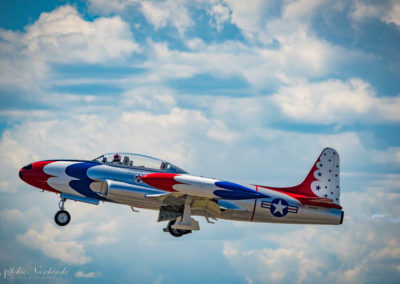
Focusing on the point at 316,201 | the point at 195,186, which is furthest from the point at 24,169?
the point at 316,201

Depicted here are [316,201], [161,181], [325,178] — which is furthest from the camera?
[325,178]

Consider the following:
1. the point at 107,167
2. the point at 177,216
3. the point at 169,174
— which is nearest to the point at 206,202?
the point at 177,216

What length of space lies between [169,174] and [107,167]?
3.18 metres

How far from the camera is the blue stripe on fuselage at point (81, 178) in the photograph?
77.8ft

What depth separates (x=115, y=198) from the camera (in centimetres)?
2341

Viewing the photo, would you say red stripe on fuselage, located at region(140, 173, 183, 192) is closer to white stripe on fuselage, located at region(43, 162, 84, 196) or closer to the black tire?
white stripe on fuselage, located at region(43, 162, 84, 196)

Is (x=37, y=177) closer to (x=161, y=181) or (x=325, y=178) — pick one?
(x=161, y=181)

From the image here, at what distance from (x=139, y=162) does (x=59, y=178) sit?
361 cm

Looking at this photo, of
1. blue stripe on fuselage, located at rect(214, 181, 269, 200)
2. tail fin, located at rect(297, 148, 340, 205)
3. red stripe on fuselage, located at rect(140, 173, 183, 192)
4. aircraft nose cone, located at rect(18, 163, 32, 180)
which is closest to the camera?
red stripe on fuselage, located at rect(140, 173, 183, 192)

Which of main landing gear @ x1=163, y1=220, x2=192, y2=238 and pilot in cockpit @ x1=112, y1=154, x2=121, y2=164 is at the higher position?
pilot in cockpit @ x1=112, y1=154, x2=121, y2=164

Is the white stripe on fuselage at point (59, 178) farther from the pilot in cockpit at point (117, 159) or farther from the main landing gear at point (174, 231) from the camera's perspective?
the main landing gear at point (174, 231)

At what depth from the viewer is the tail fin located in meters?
26.0

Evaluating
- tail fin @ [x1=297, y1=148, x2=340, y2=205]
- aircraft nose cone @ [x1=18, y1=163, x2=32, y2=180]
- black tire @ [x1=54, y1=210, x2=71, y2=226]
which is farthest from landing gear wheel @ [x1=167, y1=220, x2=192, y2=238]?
aircraft nose cone @ [x1=18, y1=163, x2=32, y2=180]

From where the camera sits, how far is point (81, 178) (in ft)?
77.8
